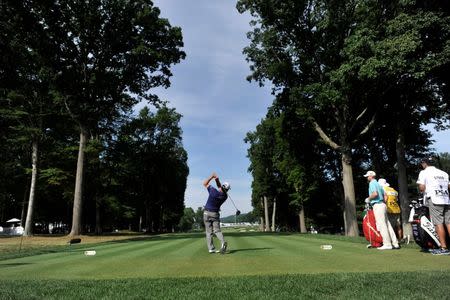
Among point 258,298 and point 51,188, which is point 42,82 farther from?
point 258,298

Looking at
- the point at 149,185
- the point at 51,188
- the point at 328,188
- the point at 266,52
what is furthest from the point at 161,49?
the point at 149,185

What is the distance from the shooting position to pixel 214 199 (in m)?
11.4

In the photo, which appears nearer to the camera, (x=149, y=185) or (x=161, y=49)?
(x=161, y=49)

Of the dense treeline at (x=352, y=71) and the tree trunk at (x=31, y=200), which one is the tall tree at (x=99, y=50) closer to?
the dense treeline at (x=352, y=71)

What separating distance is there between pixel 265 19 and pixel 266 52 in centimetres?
255

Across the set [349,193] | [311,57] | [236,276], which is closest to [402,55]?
[311,57]

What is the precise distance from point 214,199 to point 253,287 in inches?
212

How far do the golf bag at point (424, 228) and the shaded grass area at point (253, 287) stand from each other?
3357 mm

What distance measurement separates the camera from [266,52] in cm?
3006

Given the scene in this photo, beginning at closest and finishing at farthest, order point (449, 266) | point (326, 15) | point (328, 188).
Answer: point (449, 266) → point (326, 15) → point (328, 188)

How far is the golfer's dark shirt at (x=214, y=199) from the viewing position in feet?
37.3

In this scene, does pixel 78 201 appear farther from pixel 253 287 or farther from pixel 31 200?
pixel 253 287

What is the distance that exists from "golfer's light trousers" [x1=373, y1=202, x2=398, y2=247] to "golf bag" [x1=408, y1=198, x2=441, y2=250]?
2.89 ft

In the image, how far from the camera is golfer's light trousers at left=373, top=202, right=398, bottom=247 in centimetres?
1112
